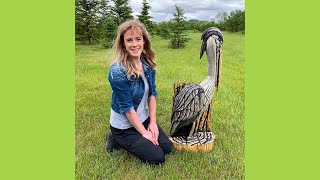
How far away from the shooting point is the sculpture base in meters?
2.71

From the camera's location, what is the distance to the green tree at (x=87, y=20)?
2.86 m

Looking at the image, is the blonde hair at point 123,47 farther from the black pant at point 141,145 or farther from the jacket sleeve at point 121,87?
the black pant at point 141,145

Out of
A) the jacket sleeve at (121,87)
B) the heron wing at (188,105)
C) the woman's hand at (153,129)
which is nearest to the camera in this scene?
the jacket sleeve at (121,87)

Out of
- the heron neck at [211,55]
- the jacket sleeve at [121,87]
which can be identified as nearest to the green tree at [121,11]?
the jacket sleeve at [121,87]

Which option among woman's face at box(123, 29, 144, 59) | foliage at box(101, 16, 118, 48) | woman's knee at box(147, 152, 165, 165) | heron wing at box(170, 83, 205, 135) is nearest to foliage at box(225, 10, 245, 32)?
heron wing at box(170, 83, 205, 135)

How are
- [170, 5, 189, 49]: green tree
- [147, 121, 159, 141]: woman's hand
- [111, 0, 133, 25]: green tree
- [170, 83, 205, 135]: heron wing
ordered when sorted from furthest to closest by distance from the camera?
1. [170, 5, 189, 49]: green tree
2. [111, 0, 133, 25]: green tree
3. [147, 121, 159, 141]: woman's hand
4. [170, 83, 205, 135]: heron wing

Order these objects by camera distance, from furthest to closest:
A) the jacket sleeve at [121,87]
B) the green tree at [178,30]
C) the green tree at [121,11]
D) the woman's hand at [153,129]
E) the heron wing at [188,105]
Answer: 1. the green tree at [178,30]
2. the green tree at [121,11]
3. the woman's hand at [153,129]
4. the heron wing at [188,105]
5. the jacket sleeve at [121,87]

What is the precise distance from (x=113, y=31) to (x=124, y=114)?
735 millimetres

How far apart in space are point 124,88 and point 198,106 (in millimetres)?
592

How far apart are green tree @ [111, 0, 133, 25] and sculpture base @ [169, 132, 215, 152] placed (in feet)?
3.53

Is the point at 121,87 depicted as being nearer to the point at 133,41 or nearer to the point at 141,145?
the point at 133,41

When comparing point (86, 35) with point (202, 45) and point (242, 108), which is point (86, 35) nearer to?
point (202, 45)

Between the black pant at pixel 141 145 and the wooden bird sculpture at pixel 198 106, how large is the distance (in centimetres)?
11

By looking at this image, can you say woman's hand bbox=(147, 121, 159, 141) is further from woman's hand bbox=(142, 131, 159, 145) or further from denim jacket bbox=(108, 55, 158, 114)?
denim jacket bbox=(108, 55, 158, 114)
